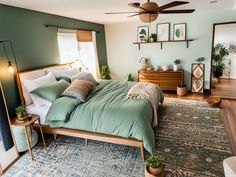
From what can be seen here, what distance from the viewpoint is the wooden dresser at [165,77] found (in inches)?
205

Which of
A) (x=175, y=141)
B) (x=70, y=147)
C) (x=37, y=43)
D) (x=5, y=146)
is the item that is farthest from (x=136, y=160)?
(x=37, y=43)

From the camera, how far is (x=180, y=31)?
5191 mm

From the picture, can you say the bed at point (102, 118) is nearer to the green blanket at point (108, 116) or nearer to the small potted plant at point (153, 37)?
the green blanket at point (108, 116)

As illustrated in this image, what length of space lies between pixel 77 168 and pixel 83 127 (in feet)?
1.93

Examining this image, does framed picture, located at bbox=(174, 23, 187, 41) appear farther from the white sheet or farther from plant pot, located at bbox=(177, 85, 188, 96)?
the white sheet

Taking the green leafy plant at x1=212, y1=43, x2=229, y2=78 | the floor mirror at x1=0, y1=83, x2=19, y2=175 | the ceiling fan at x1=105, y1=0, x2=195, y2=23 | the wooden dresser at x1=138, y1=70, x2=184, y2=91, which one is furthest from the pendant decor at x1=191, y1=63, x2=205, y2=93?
the floor mirror at x1=0, y1=83, x2=19, y2=175

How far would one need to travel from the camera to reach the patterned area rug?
2311mm

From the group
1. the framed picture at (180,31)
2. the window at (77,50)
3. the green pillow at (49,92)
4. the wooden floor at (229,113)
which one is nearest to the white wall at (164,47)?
the framed picture at (180,31)

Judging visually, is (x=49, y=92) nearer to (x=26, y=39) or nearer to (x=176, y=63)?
(x=26, y=39)

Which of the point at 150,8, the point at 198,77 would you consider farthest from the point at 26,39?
the point at 198,77

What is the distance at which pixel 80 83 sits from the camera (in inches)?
130

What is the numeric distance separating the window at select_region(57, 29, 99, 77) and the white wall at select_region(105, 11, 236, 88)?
97cm

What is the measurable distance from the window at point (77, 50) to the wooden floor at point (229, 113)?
2555mm

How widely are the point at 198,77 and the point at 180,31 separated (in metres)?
1.48
